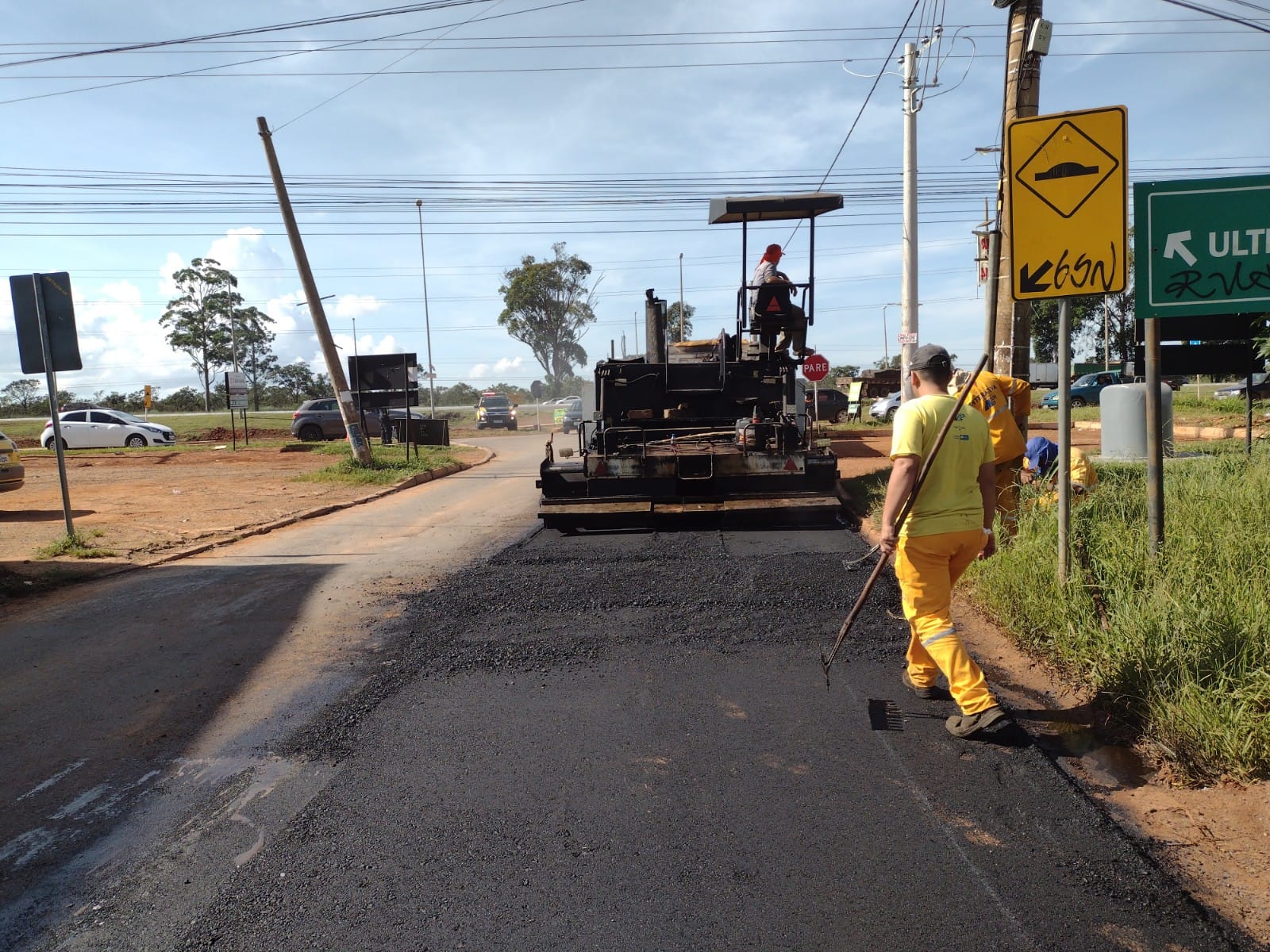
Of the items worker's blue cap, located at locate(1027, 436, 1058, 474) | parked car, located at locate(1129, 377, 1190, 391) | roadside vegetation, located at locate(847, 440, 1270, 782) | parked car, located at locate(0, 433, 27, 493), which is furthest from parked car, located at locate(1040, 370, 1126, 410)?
parked car, located at locate(0, 433, 27, 493)

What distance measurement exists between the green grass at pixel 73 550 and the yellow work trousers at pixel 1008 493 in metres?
8.96

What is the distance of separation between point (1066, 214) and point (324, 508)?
11.4 m

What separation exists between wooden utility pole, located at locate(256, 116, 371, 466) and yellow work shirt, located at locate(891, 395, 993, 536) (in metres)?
16.0

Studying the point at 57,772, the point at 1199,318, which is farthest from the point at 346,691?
the point at 1199,318

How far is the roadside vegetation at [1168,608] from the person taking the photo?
3.71 m

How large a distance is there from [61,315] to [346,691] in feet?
23.3

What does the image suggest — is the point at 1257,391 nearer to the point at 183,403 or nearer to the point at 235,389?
the point at 235,389

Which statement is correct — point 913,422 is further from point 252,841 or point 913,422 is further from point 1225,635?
point 252,841

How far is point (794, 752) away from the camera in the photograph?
4012 mm

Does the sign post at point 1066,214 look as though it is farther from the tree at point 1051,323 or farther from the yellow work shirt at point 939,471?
the tree at point 1051,323

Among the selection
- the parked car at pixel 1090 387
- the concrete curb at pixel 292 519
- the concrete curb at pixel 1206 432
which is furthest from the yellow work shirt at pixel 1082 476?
the parked car at pixel 1090 387

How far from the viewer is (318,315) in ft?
61.5

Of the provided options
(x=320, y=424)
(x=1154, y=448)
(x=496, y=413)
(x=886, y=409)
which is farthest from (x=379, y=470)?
(x=496, y=413)

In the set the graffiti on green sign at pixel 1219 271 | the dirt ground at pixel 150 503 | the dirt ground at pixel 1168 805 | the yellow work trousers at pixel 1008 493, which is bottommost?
the dirt ground at pixel 1168 805
